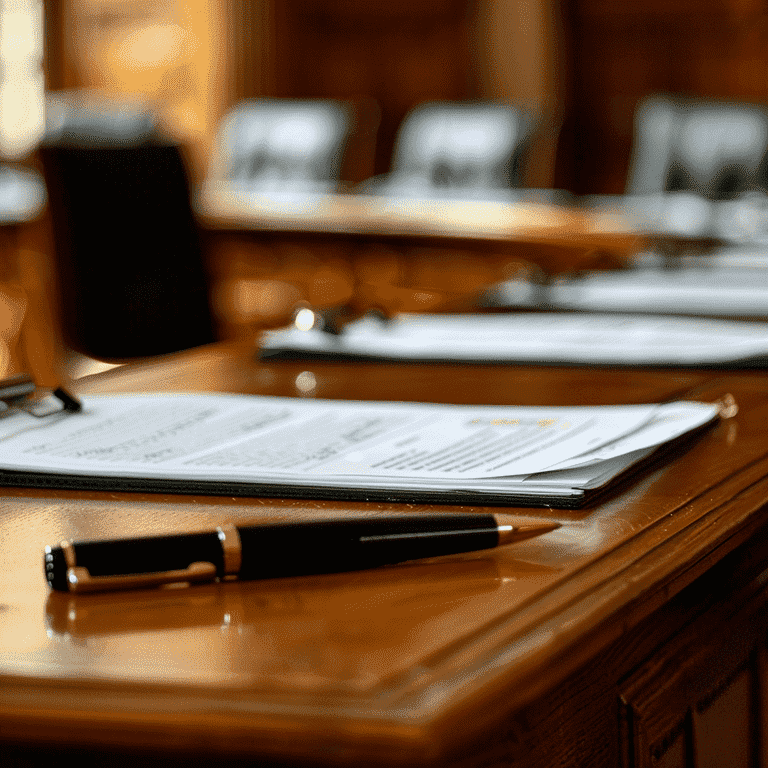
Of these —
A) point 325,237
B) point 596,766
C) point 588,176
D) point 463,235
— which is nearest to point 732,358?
point 596,766

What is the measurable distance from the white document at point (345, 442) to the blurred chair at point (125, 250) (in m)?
1.45

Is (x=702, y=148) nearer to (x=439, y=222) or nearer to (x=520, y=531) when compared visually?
(x=439, y=222)

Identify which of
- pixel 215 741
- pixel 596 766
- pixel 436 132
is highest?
pixel 436 132

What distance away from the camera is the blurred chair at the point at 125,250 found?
2.33m

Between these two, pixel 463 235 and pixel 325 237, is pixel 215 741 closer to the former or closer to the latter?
pixel 463 235

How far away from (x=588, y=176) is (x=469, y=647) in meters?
5.83

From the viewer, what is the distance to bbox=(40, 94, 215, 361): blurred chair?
7.66 feet

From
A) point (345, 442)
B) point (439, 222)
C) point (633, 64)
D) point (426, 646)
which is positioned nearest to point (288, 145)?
point (439, 222)

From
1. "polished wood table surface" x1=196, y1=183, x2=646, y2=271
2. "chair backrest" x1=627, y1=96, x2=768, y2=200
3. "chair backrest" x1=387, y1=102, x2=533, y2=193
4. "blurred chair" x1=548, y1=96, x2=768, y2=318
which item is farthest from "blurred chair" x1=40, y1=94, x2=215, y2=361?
"chair backrest" x1=387, y1=102, x2=533, y2=193

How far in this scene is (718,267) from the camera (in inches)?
74.5

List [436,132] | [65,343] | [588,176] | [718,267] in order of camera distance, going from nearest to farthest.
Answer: [718,267], [65,343], [436,132], [588,176]

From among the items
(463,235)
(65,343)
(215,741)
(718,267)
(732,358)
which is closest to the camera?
(215,741)

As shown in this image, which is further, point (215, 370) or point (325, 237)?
point (325, 237)

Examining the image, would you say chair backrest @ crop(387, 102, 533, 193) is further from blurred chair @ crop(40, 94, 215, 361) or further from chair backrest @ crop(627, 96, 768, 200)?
blurred chair @ crop(40, 94, 215, 361)
